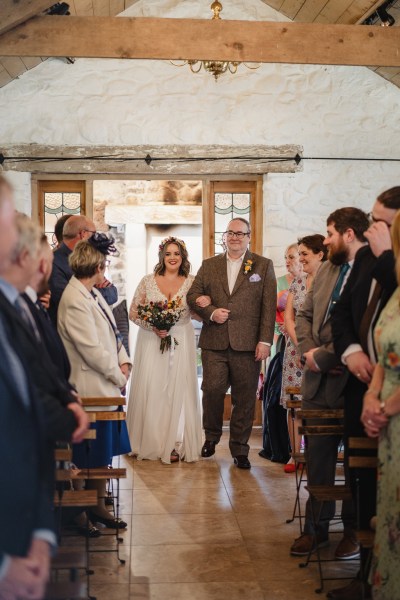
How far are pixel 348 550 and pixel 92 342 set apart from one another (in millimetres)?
1690

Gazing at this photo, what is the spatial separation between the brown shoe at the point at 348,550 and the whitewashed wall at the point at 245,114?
13.4ft

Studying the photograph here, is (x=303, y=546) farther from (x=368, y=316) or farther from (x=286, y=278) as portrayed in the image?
(x=286, y=278)

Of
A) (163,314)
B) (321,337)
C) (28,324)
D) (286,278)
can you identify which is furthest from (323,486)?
(286,278)

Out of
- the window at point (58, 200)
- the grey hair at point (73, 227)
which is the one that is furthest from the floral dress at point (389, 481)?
the window at point (58, 200)

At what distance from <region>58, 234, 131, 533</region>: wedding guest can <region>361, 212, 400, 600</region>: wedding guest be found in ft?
5.60

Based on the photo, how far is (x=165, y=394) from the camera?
6293 mm

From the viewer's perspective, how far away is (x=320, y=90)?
7.76 meters

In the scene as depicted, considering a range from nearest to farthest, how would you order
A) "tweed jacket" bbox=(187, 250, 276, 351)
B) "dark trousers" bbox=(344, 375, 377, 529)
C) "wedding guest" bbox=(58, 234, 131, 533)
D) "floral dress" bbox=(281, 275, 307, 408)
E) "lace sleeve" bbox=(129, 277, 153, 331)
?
"dark trousers" bbox=(344, 375, 377, 529)
"wedding guest" bbox=(58, 234, 131, 533)
"floral dress" bbox=(281, 275, 307, 408)
"tweed jacket" bbox=(187, 250, 276, 351)
"lace sleeve" bbox=(129, 277, 153, 331)

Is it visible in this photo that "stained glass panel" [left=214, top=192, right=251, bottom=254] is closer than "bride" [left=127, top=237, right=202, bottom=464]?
No

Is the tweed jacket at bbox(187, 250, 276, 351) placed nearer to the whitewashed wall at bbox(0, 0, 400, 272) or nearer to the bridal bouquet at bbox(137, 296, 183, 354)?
the bridal bouquet at bbox(137, 296, 183, 354)

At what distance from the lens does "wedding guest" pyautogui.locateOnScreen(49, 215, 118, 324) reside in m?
4.61

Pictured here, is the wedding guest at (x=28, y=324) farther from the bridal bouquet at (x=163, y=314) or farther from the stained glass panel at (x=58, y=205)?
the stained glass panel at (x=58, y=205)

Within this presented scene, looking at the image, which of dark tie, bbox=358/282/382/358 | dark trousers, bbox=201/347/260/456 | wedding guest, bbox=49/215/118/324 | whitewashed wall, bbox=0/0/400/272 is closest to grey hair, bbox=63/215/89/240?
wedding guest, bbox=49/215/118/324

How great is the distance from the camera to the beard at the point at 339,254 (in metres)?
3.82
